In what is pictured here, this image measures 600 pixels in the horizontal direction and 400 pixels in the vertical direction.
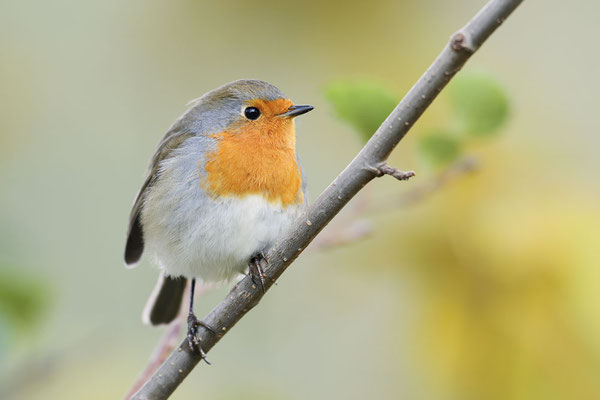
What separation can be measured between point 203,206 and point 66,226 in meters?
3.35

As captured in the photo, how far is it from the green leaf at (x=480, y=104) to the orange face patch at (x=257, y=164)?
0.88 meters

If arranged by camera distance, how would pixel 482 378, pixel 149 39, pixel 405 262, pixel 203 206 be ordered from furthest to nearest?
pixel 149 39 → pixel 405 262 → pixel 482 378 → pixel 203 206

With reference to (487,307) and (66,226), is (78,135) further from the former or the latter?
(487,307)

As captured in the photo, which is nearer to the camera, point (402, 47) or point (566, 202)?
point (566, 202)

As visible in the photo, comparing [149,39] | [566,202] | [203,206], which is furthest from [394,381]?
[149,39]

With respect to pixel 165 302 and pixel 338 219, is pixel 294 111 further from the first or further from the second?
pixel 165 302

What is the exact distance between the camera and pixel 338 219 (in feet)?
9.02

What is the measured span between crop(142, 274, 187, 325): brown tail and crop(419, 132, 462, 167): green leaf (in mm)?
1644

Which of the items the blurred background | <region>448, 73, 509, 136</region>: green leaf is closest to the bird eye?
the blurred background

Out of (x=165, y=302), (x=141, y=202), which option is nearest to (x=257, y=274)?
(x=141, y=202)

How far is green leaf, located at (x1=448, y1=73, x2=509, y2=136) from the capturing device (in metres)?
2.25

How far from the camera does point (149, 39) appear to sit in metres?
5.36

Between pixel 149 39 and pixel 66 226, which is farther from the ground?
pixel 149 39

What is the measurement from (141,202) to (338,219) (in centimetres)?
106
